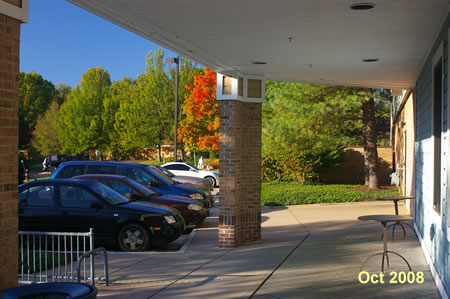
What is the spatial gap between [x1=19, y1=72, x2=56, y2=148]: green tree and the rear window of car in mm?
49877

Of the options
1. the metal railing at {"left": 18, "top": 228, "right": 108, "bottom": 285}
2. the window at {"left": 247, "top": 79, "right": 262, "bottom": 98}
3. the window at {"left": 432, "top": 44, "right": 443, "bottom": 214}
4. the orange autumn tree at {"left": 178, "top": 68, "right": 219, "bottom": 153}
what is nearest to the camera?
the metal railing at {"left": 18, "top": 228, "right": 108, "bottom": 285}

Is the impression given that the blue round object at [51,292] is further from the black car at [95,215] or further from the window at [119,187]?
the window at [119,187]

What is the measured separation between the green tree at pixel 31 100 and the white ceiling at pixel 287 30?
2220 inches

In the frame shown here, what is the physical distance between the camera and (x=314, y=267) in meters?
8.38

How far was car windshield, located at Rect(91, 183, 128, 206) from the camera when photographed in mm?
10462

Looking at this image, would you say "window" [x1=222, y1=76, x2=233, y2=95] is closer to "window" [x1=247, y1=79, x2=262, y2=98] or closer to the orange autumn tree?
"window" [x1=247, y1=79, x2=262, y2=98]

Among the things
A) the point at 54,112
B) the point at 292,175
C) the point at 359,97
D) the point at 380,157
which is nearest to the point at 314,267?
the point at 359,97

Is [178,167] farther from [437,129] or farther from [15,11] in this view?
[15,11]

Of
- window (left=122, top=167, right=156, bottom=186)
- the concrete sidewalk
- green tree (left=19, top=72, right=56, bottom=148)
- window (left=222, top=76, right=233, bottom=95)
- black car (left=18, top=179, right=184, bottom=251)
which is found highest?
green tree (left=19, top=72, right=56, bottom=148)

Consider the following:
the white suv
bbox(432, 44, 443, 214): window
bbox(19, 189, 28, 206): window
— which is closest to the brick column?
bbox(432, 44, 443, 214): window

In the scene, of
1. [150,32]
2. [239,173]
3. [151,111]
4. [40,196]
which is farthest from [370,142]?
[151,111]

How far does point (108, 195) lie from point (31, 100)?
6248cm

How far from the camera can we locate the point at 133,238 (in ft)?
33.0

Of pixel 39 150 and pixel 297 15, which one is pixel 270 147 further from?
pixel 39 150
